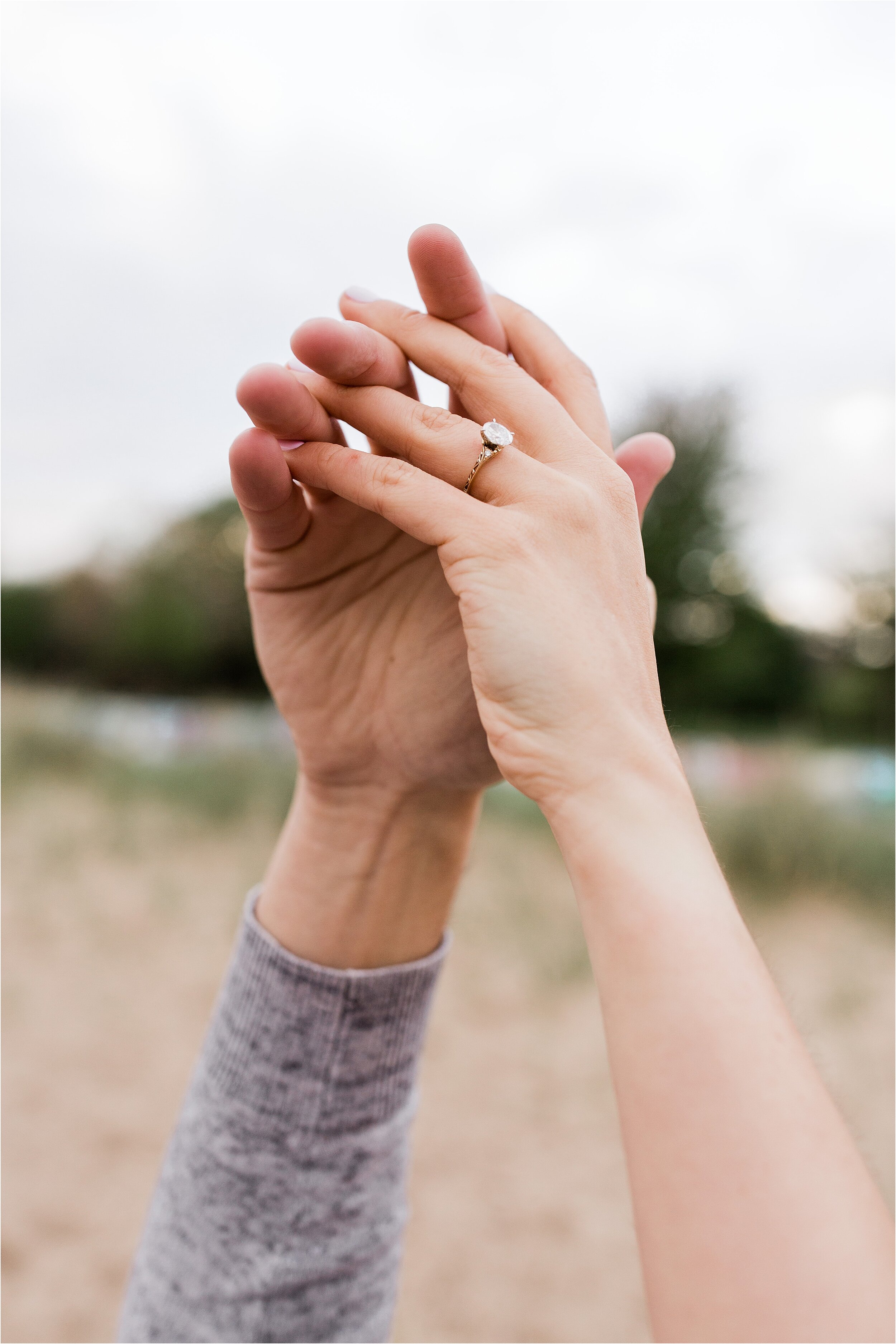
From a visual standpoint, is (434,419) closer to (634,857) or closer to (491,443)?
(491,443)

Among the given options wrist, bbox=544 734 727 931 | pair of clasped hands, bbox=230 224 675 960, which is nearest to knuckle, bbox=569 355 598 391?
pair of clasped hands, bbox=230 224 675 960

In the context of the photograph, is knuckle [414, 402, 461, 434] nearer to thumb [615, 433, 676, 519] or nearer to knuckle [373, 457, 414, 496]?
knuckle [373, 457, 414, 496]

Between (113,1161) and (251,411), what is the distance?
3277 millimetres

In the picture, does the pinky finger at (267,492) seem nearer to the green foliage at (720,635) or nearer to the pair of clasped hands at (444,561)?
the pair of clasped hands at (444,561)

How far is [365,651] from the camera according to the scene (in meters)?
1.29

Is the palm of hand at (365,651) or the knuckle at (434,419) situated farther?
the palm of hand at (365,651)

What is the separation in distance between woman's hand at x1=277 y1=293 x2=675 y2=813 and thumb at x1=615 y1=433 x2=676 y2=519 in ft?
0.51

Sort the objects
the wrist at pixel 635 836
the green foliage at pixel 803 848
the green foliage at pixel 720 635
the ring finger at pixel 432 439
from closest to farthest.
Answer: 1. the wrist at pixel 635 836
2. the ring finger at pixel 432 439
3. the green foliage at pixel 803 848
4. the green foliage at pixel 720 635

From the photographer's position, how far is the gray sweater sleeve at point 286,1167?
41.6 inches

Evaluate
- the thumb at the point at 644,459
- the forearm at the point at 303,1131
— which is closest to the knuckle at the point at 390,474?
the thumb at the point at 644,459

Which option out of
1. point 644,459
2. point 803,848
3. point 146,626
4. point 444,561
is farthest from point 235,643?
point 444,561

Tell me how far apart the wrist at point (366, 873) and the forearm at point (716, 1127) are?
0.55 meters

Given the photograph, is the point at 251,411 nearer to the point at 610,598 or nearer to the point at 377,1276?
the point at 610,598

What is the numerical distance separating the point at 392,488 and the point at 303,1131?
805mm
